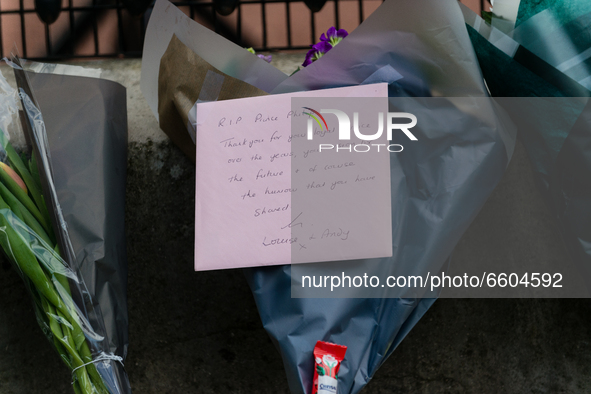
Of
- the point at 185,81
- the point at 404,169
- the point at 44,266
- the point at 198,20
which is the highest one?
the point at 198,20

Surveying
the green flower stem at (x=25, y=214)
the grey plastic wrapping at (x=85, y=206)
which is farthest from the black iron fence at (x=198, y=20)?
the green flower stem at (x=25, y=214)

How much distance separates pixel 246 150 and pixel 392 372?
17.8 inches

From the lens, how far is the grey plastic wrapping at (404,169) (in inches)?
20.8

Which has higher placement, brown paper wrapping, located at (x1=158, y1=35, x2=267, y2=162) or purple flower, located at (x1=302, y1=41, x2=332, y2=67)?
purple flower, located at (x1=302, y1=41, x2=332, y2=67)

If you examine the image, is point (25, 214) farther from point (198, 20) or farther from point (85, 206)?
point (198, 20)

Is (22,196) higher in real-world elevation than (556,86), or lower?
lower

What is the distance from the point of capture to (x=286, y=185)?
556mm

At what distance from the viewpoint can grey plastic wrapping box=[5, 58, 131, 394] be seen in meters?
0.57

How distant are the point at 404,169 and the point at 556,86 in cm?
20

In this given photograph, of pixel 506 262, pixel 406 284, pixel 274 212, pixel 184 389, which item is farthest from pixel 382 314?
pixel 184 389
